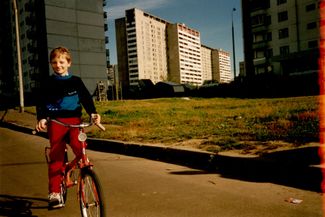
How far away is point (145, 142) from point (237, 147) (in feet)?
7.45

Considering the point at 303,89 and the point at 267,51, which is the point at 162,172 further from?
the point at 267,51

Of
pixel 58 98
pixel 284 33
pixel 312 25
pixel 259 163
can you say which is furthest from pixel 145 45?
pixel 58 98

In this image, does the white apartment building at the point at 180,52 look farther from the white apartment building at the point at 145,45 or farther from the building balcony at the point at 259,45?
the building balcony at the point at 259,45

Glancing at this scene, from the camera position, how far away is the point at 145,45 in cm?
16350

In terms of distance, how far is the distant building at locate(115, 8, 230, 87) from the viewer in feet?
511

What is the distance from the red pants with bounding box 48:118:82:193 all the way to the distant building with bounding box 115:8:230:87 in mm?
139505

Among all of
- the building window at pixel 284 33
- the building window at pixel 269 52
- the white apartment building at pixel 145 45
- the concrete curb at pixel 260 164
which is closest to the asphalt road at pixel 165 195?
the concrete curb at pixel 260 164

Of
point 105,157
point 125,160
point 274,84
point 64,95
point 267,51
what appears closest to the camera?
point 64,95

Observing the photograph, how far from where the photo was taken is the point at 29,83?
265ft

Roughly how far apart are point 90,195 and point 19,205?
4.86ft

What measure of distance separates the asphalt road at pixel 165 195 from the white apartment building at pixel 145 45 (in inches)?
5604

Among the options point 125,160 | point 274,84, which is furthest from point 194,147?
point 274,84

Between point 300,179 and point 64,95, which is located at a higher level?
point 64,95

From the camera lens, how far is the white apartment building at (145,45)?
155m
